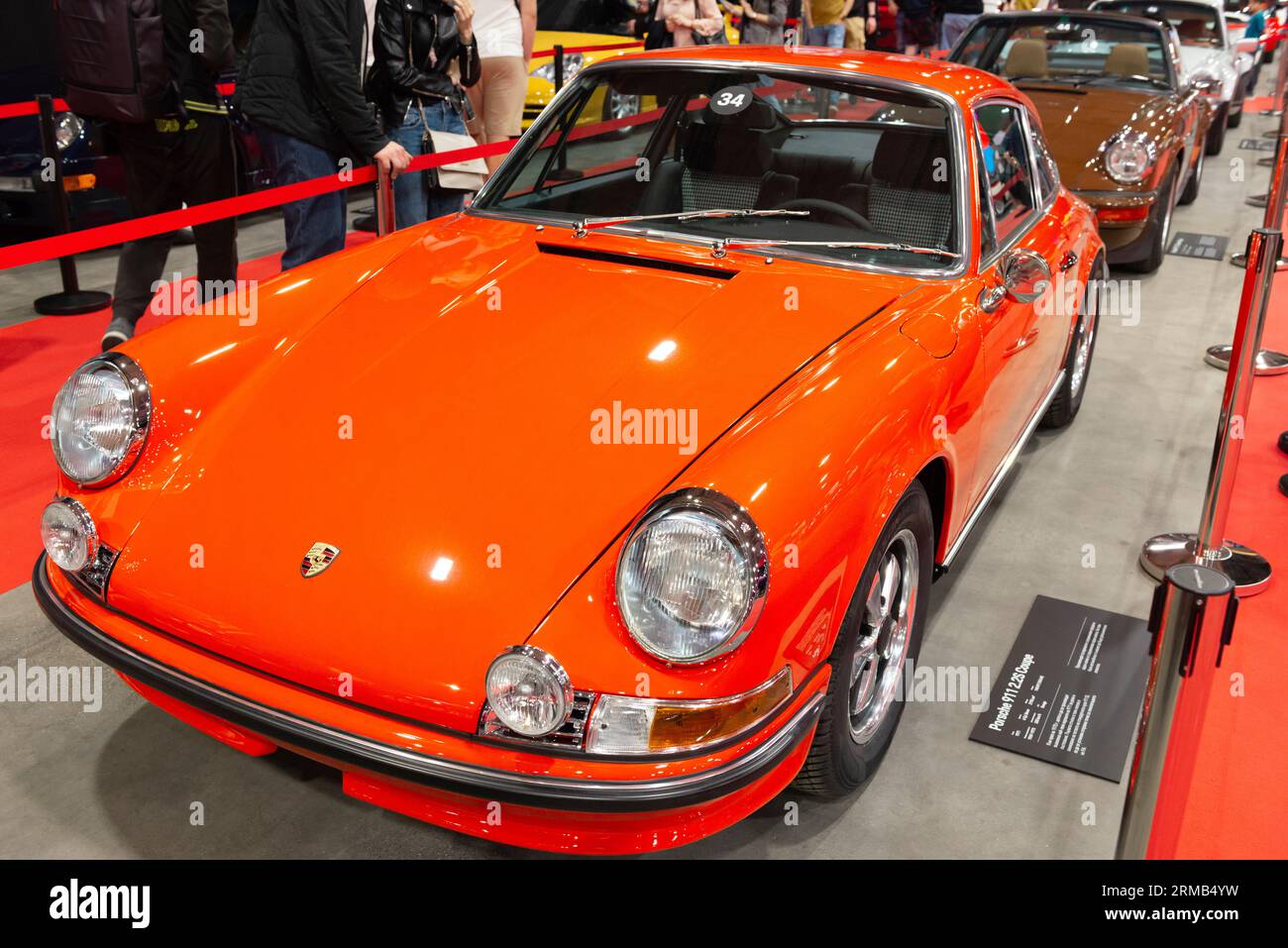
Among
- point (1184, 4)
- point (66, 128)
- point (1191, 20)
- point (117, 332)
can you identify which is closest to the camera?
point (117, 332)

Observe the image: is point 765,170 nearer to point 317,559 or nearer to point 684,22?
point 317,559

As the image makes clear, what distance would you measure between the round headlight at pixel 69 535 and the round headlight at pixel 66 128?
4.54 m

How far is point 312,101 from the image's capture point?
4.21 metres

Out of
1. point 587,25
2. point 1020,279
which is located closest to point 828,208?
point 1020,279

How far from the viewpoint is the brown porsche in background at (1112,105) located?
5.90 metres

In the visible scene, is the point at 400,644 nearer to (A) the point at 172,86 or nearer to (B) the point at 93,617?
(B) the point at 93,617

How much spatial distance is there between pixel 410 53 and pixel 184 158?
1000mm

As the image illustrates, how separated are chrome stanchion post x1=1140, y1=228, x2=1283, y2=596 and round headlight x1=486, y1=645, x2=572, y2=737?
2098 millimetres

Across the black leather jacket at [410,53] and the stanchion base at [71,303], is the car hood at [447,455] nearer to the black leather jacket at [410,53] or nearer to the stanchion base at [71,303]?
the black leather jacket at [410,53]

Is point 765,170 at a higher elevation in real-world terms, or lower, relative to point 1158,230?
higher

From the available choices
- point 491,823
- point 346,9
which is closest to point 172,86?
point 346,9

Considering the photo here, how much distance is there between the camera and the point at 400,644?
1.92 meters

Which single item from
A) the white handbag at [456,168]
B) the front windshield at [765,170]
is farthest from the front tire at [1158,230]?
the white handbag at [456,168]
